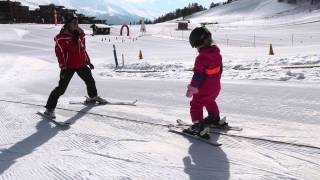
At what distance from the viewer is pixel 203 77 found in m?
5.57

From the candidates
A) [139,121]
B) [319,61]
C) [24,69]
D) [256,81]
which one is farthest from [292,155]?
[24,69]

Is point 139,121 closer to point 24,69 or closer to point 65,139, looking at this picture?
point 65,139

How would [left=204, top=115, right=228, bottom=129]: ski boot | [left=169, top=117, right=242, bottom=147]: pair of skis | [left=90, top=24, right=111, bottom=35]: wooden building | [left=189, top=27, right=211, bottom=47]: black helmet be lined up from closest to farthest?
[left=189, top=27, right=211, bottom=47]: black helmet
[left=169, top=117, right=242, bottom=147]: pair of skis
[left=204, top=115, right=228, bottom=129]: ski boot
[left=90, top=24, right=111, bottom=35]: wooden building

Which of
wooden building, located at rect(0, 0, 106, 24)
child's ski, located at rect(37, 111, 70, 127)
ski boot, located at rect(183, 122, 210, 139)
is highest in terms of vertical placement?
wooden building, located at rect(0, 0, 106, 24)

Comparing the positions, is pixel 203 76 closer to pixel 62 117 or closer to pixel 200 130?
pixel 200 130

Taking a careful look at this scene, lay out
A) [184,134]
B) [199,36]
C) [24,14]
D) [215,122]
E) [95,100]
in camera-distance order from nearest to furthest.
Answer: [199,36] < [184,134] < [215,122] < [95,100] < [24,14]

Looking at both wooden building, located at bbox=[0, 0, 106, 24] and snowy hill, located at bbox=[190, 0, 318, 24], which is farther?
snowy hill, located at bbox=[190, 0, 318, 24]

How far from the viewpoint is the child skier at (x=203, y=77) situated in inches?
218

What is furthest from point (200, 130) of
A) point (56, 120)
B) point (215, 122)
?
point (56, 120)

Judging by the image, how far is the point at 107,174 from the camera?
473cm

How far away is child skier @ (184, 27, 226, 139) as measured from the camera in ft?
18.2

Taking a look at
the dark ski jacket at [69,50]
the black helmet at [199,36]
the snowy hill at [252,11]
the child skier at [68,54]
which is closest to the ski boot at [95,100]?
the child skier at [68,54]

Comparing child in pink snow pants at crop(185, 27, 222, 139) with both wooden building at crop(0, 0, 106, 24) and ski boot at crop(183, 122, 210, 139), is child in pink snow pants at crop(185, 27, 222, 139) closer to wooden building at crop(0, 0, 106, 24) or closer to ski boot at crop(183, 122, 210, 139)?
ski boot at crop(183, 122, 210, 139)

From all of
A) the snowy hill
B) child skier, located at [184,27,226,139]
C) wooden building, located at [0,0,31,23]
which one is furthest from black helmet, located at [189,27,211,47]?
the snowy hill
